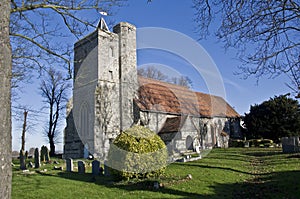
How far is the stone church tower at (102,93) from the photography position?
26234 millimetres

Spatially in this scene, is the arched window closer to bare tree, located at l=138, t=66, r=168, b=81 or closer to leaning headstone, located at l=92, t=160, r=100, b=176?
bare tree, located at l=138, t=66, r=168, b=81

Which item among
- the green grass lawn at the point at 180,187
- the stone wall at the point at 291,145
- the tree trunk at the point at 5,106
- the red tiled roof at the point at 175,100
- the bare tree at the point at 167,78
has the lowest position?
the green grass lawn at the point at 180,187

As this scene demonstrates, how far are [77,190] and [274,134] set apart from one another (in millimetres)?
29597

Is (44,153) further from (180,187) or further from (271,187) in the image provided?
(271,187)

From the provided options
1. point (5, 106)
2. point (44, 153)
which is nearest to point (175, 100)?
point (44, 153)

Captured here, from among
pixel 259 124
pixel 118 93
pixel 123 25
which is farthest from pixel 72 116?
pixel 259 124

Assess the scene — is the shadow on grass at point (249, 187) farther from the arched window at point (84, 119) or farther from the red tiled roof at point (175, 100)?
the red tiled roof at point (175, 100)

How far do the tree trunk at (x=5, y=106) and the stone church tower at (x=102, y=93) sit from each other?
21.2 m

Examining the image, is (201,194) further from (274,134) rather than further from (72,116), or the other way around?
(274,134)

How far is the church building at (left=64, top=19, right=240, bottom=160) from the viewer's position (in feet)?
86.3

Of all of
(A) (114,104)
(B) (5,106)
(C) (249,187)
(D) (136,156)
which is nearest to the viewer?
(B) (5,106)

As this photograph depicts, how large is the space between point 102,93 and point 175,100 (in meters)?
9.44

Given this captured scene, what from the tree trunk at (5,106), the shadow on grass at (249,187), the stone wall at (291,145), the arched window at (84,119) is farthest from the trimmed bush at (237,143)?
the tree trunk at (5,106)

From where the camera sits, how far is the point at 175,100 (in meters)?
31.9
